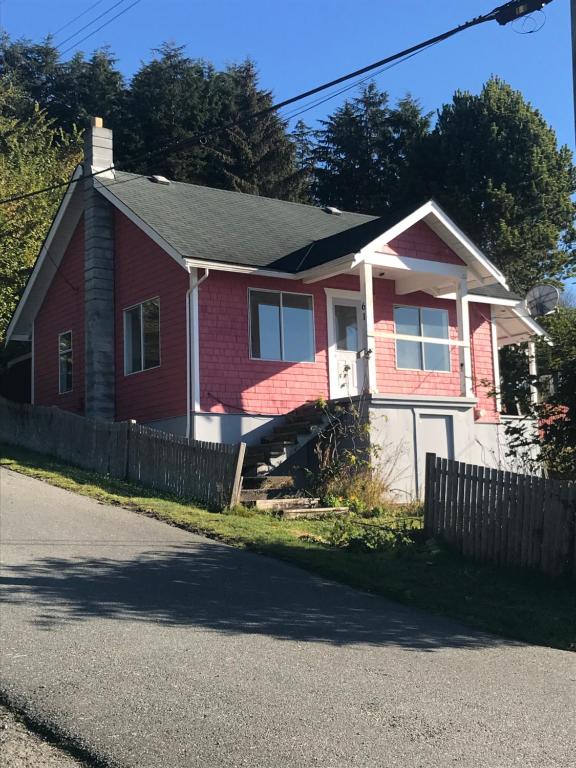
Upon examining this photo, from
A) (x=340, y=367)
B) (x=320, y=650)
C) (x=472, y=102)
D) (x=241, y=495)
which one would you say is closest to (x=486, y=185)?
(x=472, y=102)

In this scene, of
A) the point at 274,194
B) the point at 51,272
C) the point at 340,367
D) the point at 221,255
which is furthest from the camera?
the point at 274,194

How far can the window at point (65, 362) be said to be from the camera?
74.1 ft

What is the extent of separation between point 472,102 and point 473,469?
3266 cm

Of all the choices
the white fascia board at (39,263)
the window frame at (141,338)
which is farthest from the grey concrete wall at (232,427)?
the white fascia board at (39,263)

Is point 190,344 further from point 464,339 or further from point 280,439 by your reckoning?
point 464,339

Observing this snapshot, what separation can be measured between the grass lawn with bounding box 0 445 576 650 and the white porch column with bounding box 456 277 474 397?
5341mm

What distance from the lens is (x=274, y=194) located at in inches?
1763

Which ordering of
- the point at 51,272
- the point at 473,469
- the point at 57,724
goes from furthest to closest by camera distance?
the point at 51,272, the point at 473,469, the point at 57,724

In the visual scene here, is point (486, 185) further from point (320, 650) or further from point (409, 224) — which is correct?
point (320, 650)

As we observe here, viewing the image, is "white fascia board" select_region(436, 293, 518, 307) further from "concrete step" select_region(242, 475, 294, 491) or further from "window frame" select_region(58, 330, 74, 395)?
"window frame" select_region(58, 330, 74, 395)

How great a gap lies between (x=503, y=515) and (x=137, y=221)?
11.4 meters

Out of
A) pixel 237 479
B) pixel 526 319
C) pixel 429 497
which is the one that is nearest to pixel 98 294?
pixel 237 479

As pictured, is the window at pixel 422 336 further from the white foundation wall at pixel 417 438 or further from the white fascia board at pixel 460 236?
the white foundation wall at pixel 417 438

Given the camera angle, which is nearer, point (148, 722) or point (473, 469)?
point (148, 722)
